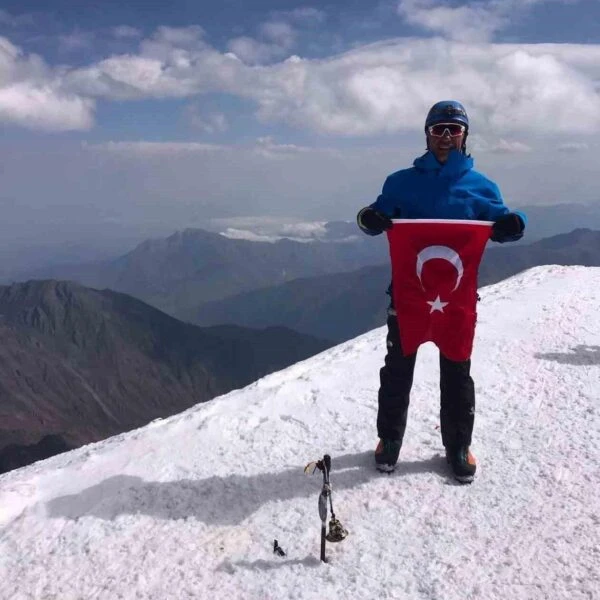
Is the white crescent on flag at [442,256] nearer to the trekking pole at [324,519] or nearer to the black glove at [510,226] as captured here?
the black glove at [510,226]

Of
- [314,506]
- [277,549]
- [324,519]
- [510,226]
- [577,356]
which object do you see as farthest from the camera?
[577,356]

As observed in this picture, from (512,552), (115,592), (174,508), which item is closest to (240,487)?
(174,508)

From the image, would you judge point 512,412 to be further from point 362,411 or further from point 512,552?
point 512,552

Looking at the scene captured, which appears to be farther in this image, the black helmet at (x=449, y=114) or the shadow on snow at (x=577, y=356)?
the shadow on snow at (x=577, y=356)

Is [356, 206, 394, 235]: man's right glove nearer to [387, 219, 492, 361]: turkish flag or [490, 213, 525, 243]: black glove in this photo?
[387, 219, 492, 361]: turkish flag

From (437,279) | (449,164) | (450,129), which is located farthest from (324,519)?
(450,129)

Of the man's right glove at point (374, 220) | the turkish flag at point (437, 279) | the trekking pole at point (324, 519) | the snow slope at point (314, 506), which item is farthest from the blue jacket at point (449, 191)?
the snow slope at point (314, 506)

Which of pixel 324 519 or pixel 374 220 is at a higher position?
pixel 374 220

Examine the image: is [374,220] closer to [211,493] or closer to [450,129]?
[450,129]

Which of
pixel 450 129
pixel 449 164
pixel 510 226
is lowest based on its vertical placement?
pixel 510 226
